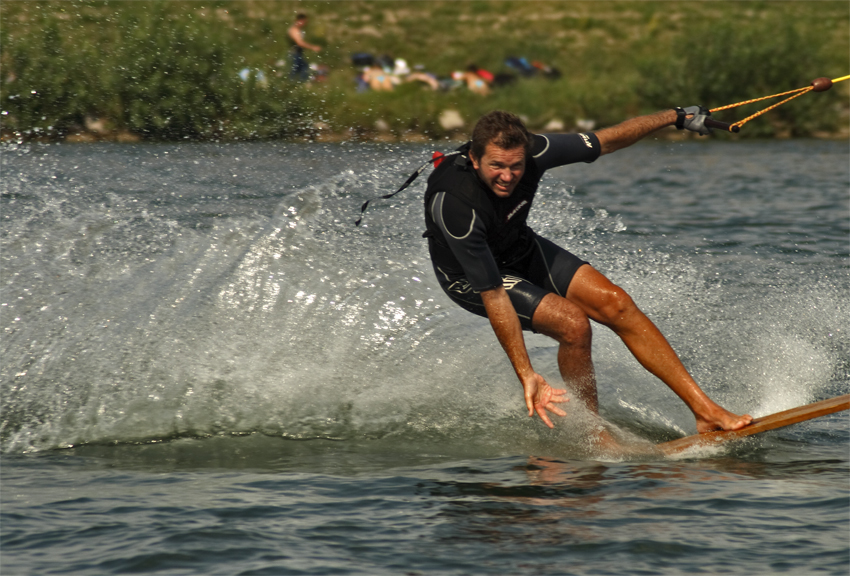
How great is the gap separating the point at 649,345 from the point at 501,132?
1.34 meters

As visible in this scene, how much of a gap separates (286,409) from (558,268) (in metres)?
1.79

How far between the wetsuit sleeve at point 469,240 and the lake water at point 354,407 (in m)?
0.94

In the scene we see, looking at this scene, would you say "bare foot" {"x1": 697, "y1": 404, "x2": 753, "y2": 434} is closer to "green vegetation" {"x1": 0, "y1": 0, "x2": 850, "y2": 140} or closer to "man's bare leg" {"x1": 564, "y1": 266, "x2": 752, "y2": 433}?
"man's bare leg" {"x1": 564, "y1": 266, "x2": 752, "y2": 433}

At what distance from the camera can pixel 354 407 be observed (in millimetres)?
5578

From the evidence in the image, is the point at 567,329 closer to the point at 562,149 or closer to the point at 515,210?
the point at 515,210

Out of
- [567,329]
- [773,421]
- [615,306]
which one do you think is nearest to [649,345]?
[615,306]

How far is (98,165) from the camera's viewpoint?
10398 mm

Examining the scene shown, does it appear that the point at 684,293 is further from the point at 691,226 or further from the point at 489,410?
the point at 691,226

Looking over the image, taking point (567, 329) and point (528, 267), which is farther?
point (528, 267)

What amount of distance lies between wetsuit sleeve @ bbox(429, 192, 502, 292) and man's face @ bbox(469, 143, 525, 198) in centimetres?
17

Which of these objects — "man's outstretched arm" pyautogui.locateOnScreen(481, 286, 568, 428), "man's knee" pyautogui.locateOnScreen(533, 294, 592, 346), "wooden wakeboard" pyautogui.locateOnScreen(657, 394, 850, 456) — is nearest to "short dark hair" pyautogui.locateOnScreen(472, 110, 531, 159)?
"man's outstretched arm" pyautogui.locateOnScreen(481, 286, 568, 428)

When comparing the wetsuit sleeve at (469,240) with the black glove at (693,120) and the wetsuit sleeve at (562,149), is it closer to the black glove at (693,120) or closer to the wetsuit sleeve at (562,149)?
the wetsuit sleeve at (562,149)

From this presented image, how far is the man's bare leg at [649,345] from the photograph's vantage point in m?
4.71

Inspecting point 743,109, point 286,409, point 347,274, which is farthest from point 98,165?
point 743,109
